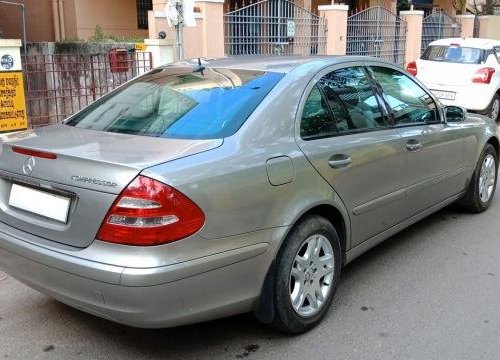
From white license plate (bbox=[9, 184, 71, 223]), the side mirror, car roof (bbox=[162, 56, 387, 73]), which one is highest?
car roof (bbox=[162, 56, 387, 73])

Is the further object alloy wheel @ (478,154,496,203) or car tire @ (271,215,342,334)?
alloy wheel @ (478,154,496,203)

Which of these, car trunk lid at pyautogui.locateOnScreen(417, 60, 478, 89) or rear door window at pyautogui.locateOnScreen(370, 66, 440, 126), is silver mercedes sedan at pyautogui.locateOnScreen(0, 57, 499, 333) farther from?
car trunk lid at pyautogui.locateOnScreen(417, 60, 478, 89)

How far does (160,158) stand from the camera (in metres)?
2.82

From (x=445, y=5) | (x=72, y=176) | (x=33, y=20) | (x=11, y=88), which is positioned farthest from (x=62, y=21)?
(x=445, y=5)

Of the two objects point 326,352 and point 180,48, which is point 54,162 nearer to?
point 326,352

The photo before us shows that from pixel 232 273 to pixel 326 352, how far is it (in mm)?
769

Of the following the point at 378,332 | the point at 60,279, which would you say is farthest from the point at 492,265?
the point at 60,279

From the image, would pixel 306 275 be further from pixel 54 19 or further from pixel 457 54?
pixel 54 19

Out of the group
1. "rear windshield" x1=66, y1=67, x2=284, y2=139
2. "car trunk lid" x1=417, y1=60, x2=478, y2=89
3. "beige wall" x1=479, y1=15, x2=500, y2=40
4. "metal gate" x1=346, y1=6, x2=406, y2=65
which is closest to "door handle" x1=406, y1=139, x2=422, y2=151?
"rear windshield" x1=66, y1=67, x2=284, y2=139

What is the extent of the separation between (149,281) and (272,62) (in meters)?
1.88

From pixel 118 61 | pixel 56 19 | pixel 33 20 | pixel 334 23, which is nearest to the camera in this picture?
pixel 118 61

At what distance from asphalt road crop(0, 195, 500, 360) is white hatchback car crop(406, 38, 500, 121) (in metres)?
6.94

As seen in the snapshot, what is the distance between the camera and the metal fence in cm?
828

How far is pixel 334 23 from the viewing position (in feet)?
43.1
